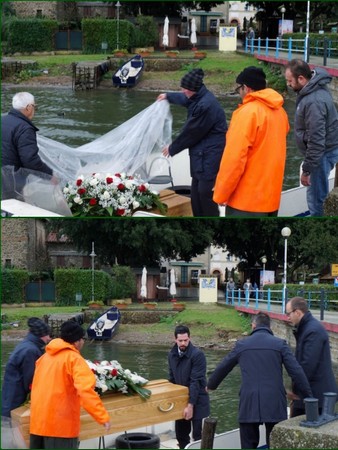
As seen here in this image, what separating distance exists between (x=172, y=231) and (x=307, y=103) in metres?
19.0

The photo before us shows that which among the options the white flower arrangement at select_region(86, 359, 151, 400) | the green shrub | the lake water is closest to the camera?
the white flower arrangement at select_region(86, 359, 151, 400)

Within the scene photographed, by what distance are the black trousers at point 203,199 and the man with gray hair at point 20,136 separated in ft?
2.76

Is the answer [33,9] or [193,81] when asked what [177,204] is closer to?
[193,81]

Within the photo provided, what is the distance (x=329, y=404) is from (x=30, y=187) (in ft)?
7.01

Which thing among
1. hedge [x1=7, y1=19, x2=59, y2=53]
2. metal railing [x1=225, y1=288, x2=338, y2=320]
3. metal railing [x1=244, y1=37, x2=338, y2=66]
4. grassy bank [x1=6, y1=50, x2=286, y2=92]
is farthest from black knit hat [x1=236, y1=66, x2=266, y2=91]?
hedge [x1=7, y1=19, x2=59, y2=53]

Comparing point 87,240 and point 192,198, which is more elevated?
point 192,198

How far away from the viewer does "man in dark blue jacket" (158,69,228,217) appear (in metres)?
7.74

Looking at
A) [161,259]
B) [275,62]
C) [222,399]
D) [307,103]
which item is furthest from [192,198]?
[275,62]

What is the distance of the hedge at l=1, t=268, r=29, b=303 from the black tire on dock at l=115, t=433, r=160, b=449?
1844 centimetres

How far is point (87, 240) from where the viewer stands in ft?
86.2

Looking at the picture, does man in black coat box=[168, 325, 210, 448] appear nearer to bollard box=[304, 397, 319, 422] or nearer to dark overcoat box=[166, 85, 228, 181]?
dark overcoat box=[166, 85, 228, 181]

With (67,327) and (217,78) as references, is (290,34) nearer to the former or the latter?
(217,78)

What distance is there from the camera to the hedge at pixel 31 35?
35.2 metres

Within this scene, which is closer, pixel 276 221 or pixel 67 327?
pixel 67 327
